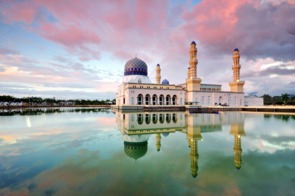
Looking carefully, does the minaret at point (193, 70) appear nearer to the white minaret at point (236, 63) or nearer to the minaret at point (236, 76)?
the white minaret at point (236, 63)

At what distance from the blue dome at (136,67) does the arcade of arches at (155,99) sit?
8136 millimetres

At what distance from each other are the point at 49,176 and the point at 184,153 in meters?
4.61

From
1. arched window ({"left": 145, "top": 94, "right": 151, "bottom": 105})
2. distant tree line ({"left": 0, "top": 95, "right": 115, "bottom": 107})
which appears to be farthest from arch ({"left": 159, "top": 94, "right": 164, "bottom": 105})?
distant tree line ({"left": 0, "top": 95, "right": 115, "bottom": 107})

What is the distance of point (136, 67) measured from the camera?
4756 cm

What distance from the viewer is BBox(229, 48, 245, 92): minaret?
4609 cm

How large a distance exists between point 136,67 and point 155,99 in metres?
10.5

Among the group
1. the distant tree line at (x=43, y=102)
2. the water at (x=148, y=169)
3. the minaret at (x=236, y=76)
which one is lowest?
the water at (x=148, y=169)

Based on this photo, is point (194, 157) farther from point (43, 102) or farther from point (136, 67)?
point (43, 102)

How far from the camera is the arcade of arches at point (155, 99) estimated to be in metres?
42.1

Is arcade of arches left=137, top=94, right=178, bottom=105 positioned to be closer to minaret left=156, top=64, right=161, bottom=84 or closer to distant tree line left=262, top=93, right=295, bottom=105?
minaret left=156, top=64, right=161, bottom=84

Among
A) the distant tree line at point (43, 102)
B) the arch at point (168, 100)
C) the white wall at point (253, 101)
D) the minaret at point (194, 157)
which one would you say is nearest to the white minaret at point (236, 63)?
the white wall at point (253, 101)

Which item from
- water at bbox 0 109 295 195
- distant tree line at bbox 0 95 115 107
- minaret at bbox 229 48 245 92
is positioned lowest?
water at bbox 0 109 295 195

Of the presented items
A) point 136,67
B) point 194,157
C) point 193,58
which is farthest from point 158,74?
point 194,157

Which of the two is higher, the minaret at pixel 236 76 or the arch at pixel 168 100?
the minaret at pixel 236 76
